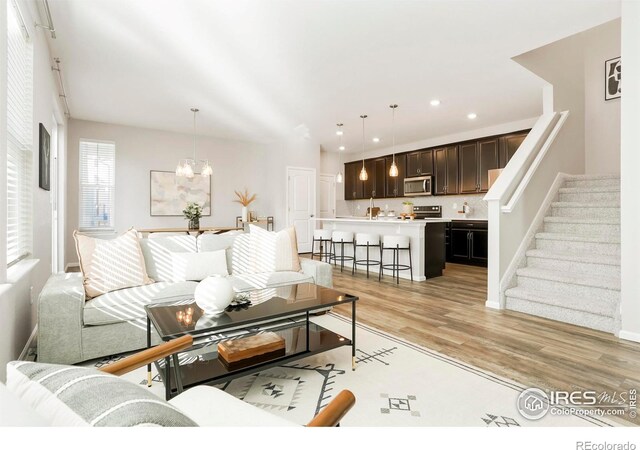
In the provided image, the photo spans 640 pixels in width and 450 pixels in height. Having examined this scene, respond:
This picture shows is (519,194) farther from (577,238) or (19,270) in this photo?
(19,270)

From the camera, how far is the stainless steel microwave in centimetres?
797

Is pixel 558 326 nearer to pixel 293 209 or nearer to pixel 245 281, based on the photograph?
pixel 245 281

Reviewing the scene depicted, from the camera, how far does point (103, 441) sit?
1.81 ft

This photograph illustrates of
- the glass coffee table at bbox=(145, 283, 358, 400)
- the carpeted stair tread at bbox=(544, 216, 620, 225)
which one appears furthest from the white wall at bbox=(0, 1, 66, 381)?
the carpeted stair tread at bbox=(544, 216, 620, 225)

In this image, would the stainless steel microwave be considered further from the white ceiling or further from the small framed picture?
the small framed picture

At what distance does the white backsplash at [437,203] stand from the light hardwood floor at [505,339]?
323 cm

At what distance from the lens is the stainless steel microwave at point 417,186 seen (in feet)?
26.1

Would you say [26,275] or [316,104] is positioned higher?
[316,104]

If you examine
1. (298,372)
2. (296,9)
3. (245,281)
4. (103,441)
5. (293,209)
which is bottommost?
(298,372)

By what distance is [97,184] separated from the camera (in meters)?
6.78

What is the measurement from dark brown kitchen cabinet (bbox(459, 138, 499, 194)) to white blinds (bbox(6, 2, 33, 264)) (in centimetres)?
709

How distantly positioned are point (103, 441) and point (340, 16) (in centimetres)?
353

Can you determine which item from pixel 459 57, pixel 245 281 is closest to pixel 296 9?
pixel 459 57

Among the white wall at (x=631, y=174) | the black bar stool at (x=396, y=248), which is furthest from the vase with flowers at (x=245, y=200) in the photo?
the white wall at (x=631, y=174)
